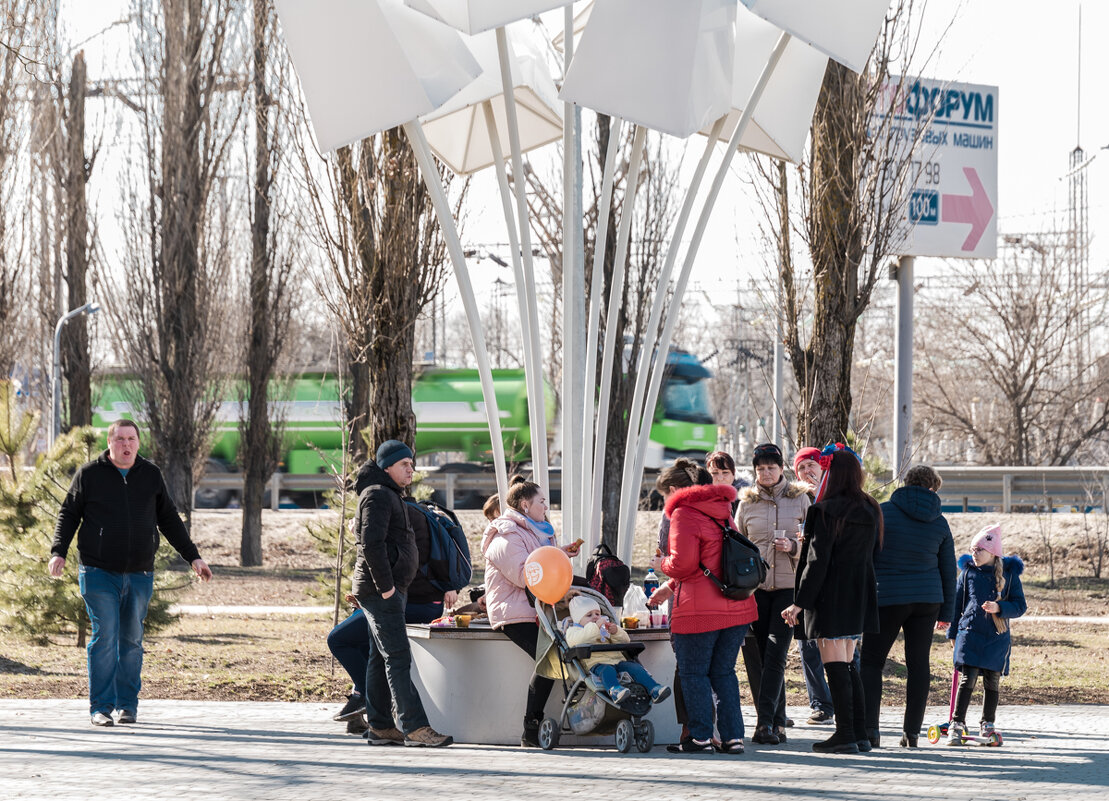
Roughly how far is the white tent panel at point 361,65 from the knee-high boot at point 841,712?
4.14 meters

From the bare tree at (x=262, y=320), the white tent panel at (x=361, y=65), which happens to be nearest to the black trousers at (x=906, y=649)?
the white tent panel at (x=361, y=65)

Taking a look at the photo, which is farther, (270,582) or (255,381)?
(255,381)

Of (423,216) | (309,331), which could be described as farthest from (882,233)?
(309,331)

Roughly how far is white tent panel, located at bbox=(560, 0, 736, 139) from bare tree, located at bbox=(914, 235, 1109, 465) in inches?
919

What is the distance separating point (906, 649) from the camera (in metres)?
8.16

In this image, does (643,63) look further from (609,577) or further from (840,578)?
(840,578)

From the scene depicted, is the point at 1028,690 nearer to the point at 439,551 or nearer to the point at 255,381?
the point at 439,551

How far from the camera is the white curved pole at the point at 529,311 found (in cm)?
949

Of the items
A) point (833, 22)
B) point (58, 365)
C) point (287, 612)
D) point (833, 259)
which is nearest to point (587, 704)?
point (833, 22)

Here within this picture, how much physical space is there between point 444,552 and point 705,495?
5.11ft

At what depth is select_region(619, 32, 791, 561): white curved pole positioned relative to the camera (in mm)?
9594

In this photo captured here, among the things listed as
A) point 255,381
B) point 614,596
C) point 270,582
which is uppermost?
point 255,381

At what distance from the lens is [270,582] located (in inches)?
895

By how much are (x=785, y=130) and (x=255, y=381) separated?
16.0 m
